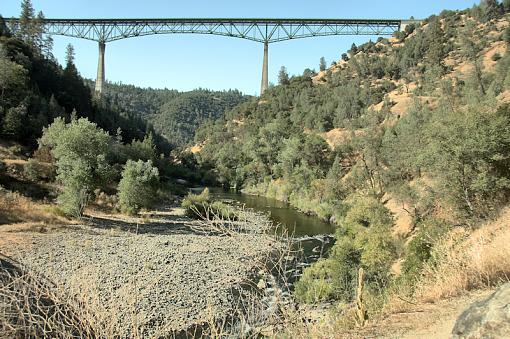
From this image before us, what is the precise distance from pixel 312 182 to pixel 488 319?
140 ft

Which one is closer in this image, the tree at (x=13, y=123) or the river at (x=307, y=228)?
the river at (x=307, y=228)

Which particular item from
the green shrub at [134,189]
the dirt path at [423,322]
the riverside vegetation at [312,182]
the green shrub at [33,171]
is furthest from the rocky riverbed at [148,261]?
the green shrub at [33,171]

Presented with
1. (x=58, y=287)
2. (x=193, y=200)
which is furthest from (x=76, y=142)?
(x=58, y=287)

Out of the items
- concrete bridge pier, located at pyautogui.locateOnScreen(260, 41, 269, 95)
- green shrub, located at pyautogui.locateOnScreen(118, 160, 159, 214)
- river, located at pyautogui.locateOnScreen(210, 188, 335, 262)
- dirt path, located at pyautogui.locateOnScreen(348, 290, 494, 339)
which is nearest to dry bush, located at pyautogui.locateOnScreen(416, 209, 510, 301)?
dirt path, located at pyautogui.locateOnScreen(348, 290, 494, 339)

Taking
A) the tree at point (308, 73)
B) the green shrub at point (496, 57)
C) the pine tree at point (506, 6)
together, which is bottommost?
the green shrub at point (496, 57)

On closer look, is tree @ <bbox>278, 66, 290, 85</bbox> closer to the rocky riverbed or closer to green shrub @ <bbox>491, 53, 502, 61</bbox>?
green shrub @ <bbox>491, 53, 502, 61</bbox>

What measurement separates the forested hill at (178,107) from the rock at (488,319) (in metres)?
148

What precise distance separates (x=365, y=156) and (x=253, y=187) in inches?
966

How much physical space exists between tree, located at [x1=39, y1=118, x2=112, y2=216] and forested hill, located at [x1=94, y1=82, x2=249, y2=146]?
125 meters

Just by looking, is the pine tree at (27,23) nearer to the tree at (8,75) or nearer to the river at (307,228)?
the tree at (8,75)

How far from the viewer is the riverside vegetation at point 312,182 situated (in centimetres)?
487

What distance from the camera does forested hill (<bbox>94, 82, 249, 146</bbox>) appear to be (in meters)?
160

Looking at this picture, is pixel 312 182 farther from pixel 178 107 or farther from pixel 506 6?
pixel 178 107

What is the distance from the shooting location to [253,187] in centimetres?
6159
